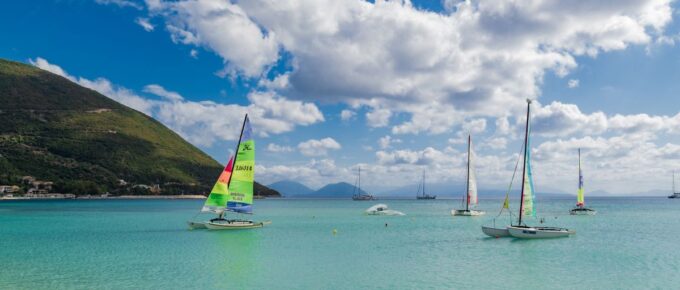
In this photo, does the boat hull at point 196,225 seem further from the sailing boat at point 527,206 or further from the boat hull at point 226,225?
the sailing boat at point 527,206

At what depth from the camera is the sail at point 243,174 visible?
2319 inches

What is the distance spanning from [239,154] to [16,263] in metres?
25.7

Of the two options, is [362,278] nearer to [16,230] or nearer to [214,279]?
[214,279]

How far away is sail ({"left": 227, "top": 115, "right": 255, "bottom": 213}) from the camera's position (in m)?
58.9

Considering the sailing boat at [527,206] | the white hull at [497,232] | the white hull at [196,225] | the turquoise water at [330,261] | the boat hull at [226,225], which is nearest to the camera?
the turquoise water at [330,261]

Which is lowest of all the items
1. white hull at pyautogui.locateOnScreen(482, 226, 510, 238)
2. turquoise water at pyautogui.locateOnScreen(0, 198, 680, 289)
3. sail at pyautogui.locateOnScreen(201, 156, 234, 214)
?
turquoise water at pyautogui.locateOnScreen(0, 198, 680, 289)

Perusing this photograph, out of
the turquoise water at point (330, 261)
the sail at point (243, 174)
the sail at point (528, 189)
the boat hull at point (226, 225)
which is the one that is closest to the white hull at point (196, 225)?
the boat hull at point (226, 225)

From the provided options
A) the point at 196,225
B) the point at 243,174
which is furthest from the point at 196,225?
the point at 243,174

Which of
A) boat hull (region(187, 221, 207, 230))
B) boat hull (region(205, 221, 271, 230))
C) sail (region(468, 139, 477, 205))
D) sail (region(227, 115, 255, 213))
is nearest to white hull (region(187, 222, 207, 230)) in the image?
boat hull (region(187, 221, 207, 230))

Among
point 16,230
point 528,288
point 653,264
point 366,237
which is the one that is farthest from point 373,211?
point 528,288

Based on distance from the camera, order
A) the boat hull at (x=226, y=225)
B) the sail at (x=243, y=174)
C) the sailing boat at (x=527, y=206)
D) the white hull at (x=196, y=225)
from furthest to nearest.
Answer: the white hull at (x=196, y=225) → the boat hull at (x=226, y=225) → the sail at (x=243, y=174) → the sailing boat at (x=527, y=206)

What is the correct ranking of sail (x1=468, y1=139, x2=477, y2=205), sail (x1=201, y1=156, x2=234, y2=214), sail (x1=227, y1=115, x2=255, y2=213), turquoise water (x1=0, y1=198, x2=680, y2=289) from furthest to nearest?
sail (x1=468, y1=139, x2=477, y2=205)
sail (x1=201, y1=156, x2=234, y2=214)
sail (x1=227, y1=115, x2=255, y2=213)
turquoise water (x1=0, y1=198, x2=680, y2=289)

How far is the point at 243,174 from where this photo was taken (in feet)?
196

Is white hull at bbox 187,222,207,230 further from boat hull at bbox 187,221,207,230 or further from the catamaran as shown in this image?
the catamaran
